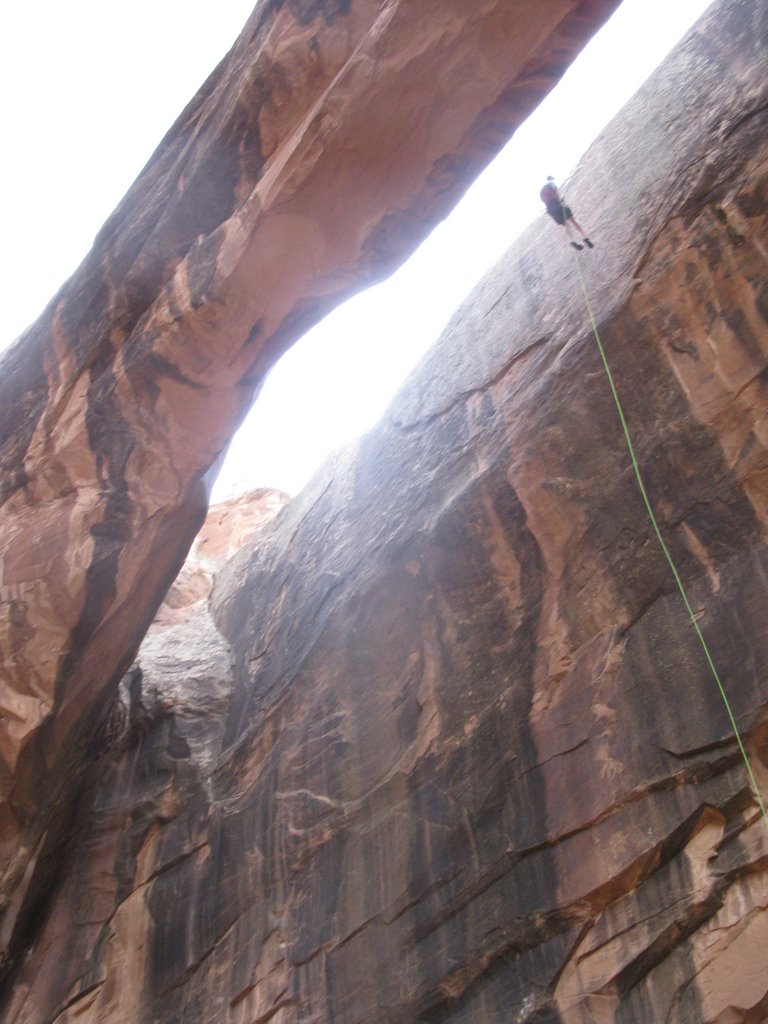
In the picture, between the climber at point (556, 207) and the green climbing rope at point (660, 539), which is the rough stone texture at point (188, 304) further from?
the green climbing rope at point (660, 539)

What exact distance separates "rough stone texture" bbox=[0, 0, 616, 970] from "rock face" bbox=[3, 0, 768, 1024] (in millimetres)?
1234

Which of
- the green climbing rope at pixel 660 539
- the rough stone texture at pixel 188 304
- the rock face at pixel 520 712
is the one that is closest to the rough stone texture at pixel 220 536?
the rock face at pixel 520 712

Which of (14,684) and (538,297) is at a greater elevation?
(538,297)

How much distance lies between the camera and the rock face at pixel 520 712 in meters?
A: 6.77

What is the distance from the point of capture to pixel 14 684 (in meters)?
9.02

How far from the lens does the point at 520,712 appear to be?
312 inches

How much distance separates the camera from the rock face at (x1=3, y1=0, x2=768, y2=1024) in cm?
677

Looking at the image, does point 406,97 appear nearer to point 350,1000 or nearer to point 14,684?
point 14,684

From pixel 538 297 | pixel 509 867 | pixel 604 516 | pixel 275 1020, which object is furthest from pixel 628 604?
pixel 275 1020

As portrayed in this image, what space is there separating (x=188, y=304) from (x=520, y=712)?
415 cm

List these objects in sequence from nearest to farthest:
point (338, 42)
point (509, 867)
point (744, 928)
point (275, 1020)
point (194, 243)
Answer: point (744, 928) < point (509, 867) < point (275, 1020) < point (338, 42) < point (194, 243)

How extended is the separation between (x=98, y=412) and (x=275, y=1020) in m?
4.94

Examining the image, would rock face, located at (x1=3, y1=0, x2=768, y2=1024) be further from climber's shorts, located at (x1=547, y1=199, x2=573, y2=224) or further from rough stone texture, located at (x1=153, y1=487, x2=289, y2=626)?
rough stone texture, located at (x1=153, y1=487, x2=289, y2=626)

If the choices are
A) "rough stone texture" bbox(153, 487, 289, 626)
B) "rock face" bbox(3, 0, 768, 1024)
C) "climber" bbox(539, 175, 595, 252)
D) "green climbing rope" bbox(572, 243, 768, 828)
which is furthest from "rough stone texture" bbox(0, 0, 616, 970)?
"rough stone texture" bbox(153, 487, 289, 626)
